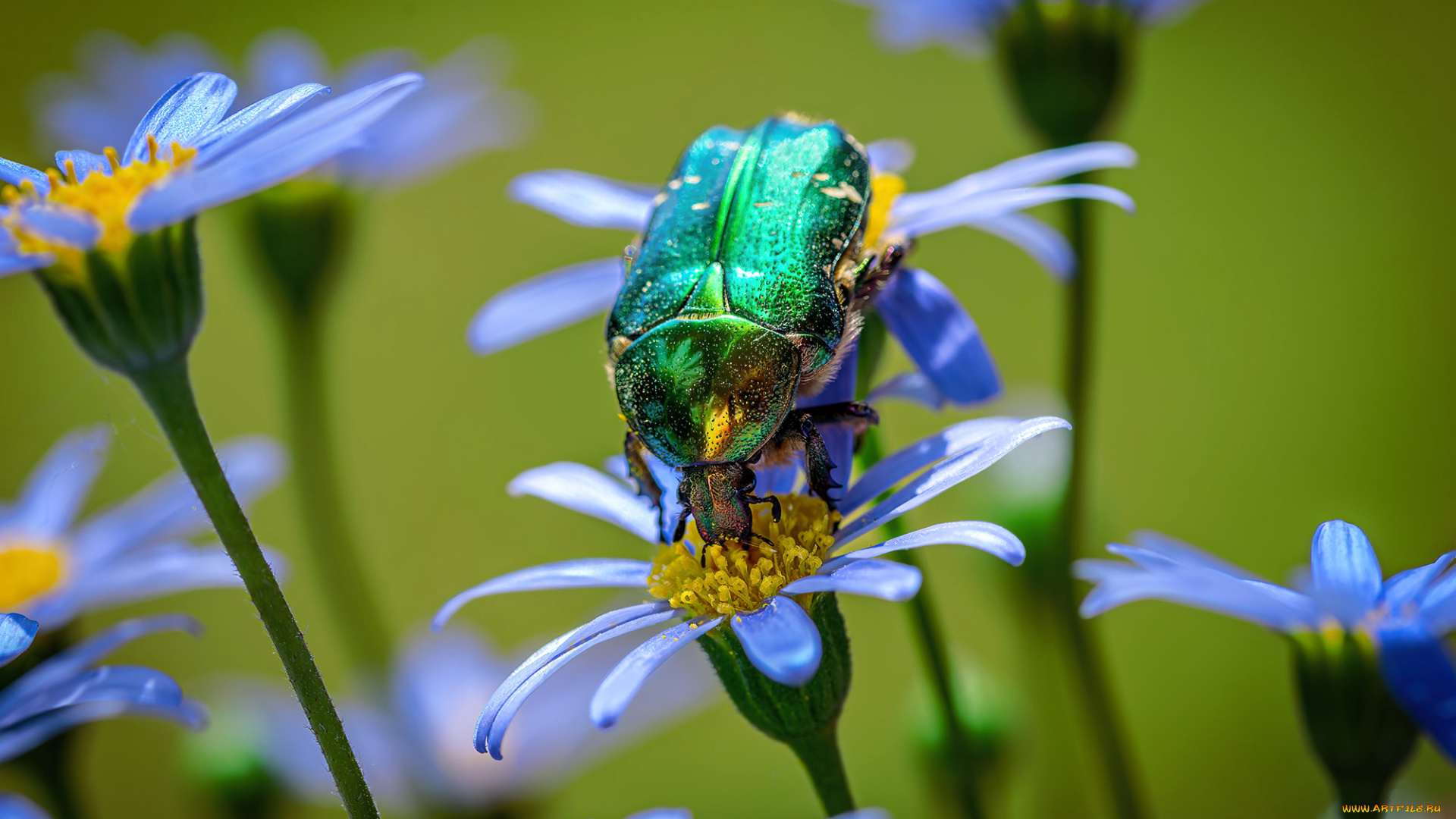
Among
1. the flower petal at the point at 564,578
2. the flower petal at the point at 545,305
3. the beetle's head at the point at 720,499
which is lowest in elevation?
the flower petal at the point at 564,578

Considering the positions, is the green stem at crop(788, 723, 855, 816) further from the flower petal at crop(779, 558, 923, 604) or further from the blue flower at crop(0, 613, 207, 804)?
the blue flower at crop(0, 613, 207, 804)

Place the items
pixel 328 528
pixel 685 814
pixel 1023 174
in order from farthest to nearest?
pixel 328 528 → pixel 1023 174 → pixel 685 814

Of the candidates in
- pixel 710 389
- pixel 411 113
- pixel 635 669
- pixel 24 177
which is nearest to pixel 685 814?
pixel 635 669

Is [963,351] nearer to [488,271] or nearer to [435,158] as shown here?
[435,158]

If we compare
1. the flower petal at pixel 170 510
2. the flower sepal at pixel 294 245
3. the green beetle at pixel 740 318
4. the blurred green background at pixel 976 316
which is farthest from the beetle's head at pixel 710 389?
the blurred green background at pixel 976 316

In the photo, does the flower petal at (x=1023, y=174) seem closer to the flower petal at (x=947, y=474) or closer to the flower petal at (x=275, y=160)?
the flower petal at (x=947, y=474)

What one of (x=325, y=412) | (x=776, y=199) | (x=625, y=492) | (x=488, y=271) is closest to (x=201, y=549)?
(x=325, y=412)

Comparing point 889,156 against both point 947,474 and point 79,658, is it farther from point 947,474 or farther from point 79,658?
point 79,658

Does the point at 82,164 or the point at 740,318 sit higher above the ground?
the point at 82,164
